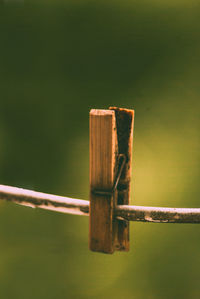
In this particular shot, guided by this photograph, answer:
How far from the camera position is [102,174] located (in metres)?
0.64

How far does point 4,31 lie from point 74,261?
1173 mm

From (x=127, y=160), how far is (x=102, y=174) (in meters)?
0.08

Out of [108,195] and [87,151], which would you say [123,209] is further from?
[87,151]

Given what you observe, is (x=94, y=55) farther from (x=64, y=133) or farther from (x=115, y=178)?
(x=115, y=178)

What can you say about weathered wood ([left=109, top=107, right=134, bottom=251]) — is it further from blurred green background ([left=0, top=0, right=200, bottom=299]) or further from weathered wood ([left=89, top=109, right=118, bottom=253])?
blurred green background ([left=0, top=0, right=200, bottom=299])

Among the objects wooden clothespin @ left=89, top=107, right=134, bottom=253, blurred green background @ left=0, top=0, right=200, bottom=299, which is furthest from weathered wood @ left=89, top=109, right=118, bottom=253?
blurred green background @ left=0, top=0, right=200, bottom=299

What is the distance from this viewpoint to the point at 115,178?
0.68 meters

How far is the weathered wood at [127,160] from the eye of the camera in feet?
2.21

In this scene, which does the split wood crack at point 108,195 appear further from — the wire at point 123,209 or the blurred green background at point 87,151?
the blurred green background at point 87,151

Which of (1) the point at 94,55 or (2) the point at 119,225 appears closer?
(2) the point at 119,225

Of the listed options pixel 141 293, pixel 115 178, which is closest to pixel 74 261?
pixel 141 293

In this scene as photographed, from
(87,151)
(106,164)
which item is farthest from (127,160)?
(87,151)

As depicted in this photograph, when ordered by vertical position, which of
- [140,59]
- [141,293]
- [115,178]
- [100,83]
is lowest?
[141,293]

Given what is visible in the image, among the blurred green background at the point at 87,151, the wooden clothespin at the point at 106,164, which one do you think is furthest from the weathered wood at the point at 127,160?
the blurred green background at the point at 87,151
